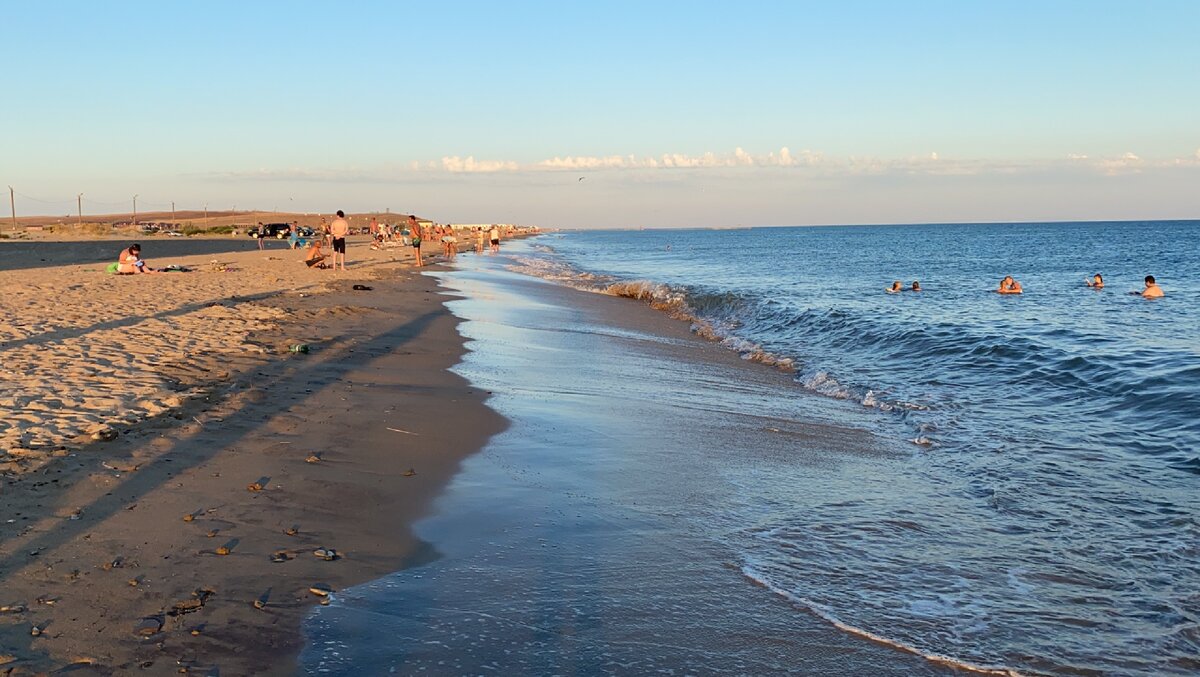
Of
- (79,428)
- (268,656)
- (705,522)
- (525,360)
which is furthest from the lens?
(525,360)

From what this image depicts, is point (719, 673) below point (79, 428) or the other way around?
below

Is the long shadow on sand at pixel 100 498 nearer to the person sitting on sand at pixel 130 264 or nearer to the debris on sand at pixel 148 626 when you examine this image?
the debris on sand at pixel 148 626

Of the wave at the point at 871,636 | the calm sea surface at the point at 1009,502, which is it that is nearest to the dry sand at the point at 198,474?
the wave at the point at 871,636

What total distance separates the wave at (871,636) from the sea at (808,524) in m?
0.01

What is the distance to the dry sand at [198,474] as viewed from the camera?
3963 millimetres

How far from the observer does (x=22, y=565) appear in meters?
4.37

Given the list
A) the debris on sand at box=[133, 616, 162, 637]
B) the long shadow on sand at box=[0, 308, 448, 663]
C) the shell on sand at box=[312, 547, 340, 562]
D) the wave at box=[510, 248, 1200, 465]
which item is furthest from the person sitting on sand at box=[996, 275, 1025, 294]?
the debris on sand at box=[133, 616, 162, 637]

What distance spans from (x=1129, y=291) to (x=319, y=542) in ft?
101

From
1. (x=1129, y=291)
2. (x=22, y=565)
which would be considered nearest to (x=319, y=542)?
(x=22, y=565)

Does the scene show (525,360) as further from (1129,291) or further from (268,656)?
(1129,291)

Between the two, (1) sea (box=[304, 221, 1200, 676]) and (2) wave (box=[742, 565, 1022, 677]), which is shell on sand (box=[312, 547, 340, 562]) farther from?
(2) wave (box=[742, 565, 1022, 677])

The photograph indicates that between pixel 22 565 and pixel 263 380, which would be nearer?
pixel 22 565

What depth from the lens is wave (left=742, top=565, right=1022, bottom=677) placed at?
415 cm

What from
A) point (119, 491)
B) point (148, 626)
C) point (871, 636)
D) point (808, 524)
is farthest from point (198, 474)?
point (871, 636)
